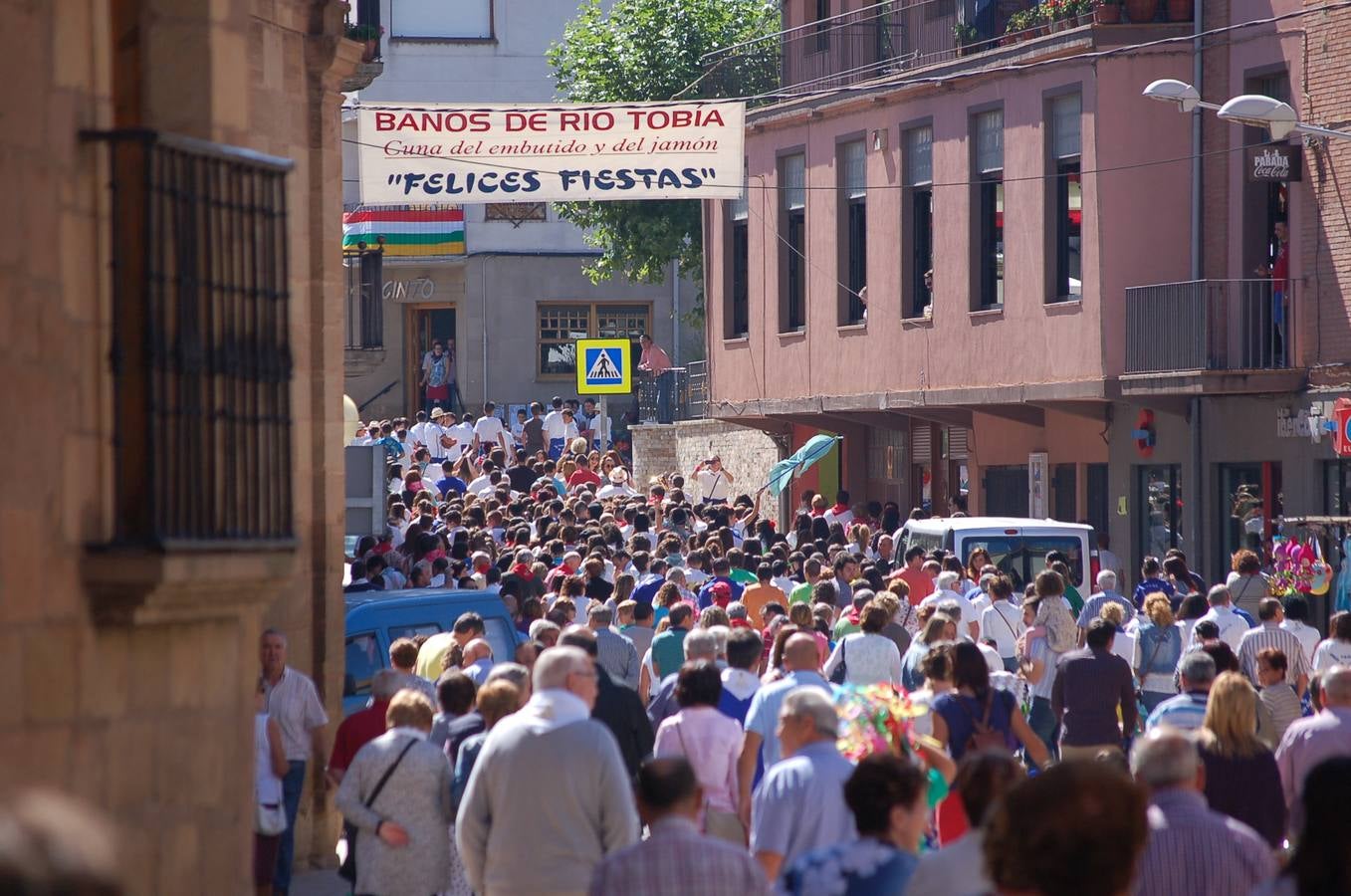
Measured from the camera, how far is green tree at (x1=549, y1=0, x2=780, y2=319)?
4253 centimetres

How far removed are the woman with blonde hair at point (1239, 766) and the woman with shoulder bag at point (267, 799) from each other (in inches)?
180

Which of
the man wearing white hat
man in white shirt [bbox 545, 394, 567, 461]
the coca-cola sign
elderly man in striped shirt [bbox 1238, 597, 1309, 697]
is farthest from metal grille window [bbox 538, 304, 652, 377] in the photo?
elderly man in striped shirt [bbox 1238, 597, 1309, 697]

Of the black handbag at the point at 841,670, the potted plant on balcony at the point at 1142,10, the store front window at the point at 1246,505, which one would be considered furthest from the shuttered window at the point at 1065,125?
the black handbag at the point at 841,670

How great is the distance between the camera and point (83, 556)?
23.4 feet

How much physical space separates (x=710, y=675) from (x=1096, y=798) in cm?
543

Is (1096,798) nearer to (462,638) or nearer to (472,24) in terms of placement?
(462,638)

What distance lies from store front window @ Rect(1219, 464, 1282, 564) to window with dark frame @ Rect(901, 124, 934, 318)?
6.14 meters

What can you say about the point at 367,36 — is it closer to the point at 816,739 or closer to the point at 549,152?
the point at 549,152

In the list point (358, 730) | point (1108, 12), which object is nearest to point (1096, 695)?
point (358, 730)

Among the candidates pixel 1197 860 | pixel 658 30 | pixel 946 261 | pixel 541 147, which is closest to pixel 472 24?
pixel 658 30

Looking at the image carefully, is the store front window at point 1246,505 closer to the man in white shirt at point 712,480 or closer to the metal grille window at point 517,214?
the man in white shirt at point 712,480

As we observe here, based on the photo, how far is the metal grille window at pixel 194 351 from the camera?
7.26 m

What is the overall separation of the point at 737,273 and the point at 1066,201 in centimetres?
925

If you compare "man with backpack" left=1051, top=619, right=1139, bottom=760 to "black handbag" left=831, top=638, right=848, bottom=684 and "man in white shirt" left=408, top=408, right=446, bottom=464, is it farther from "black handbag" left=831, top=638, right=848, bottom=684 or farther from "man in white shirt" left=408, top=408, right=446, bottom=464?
"man in white shirt" left=408, top=408, right=446, bottom=464
